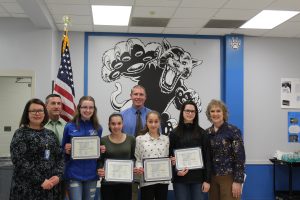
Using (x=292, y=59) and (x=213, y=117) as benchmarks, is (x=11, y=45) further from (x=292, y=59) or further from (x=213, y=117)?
(x=292, y=59)

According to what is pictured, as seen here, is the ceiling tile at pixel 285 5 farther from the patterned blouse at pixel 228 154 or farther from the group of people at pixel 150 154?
the patterned blouse at pixel 228 154

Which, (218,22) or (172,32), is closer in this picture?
(218,22)

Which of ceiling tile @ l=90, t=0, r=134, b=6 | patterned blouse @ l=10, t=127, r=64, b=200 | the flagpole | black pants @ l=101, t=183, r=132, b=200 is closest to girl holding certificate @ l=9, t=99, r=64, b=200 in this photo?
patterned blouse @ l=10, t=127, r=64, b=200

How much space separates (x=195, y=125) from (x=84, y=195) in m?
1.29

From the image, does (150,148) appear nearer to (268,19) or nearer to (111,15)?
(111,15)

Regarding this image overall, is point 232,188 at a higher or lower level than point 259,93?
lower

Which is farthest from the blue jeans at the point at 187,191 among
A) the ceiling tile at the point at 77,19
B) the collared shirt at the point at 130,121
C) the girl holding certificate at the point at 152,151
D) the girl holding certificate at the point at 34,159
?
the ceiling tile at the point at 77,19

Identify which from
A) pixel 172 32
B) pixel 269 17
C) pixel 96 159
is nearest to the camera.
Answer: pixel 96 159

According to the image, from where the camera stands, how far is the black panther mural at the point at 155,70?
6141mm

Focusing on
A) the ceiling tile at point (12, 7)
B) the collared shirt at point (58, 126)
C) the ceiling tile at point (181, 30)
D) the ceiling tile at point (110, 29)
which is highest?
the ceiling tile at point (12, 7)

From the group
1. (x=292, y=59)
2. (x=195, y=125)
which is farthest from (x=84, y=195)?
(x=292, y=59)

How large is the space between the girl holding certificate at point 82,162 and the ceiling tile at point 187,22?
8.87 feet

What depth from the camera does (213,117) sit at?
133 inches

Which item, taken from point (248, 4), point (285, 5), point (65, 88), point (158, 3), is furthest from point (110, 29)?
point (285, 5)
